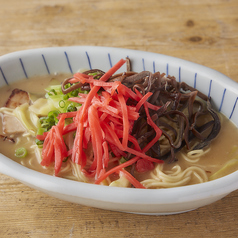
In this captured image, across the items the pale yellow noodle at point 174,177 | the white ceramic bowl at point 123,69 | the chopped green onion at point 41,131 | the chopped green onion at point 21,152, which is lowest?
the pale yellow noodle at point 174,177

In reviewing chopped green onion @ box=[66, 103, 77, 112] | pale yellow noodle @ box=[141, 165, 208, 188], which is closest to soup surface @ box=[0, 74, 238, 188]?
pale yellow noodle @ box=[141, 165, 208, 188]

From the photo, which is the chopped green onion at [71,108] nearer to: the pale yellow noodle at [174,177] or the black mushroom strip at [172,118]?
the black mushroom strip at [172,118]

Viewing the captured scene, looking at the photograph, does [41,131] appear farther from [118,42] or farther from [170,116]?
[118,42]

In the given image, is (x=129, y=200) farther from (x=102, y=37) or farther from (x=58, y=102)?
(x=102, y=37)

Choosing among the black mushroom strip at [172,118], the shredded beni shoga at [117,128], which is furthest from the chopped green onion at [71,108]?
the black mushroom strip at [172,118]

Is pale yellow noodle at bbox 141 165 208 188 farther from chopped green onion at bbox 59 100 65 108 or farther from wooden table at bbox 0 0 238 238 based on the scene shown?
chopped green onion at bbox 59 100 65 108

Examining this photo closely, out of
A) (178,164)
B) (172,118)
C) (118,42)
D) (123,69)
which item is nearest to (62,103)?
(123,69)
